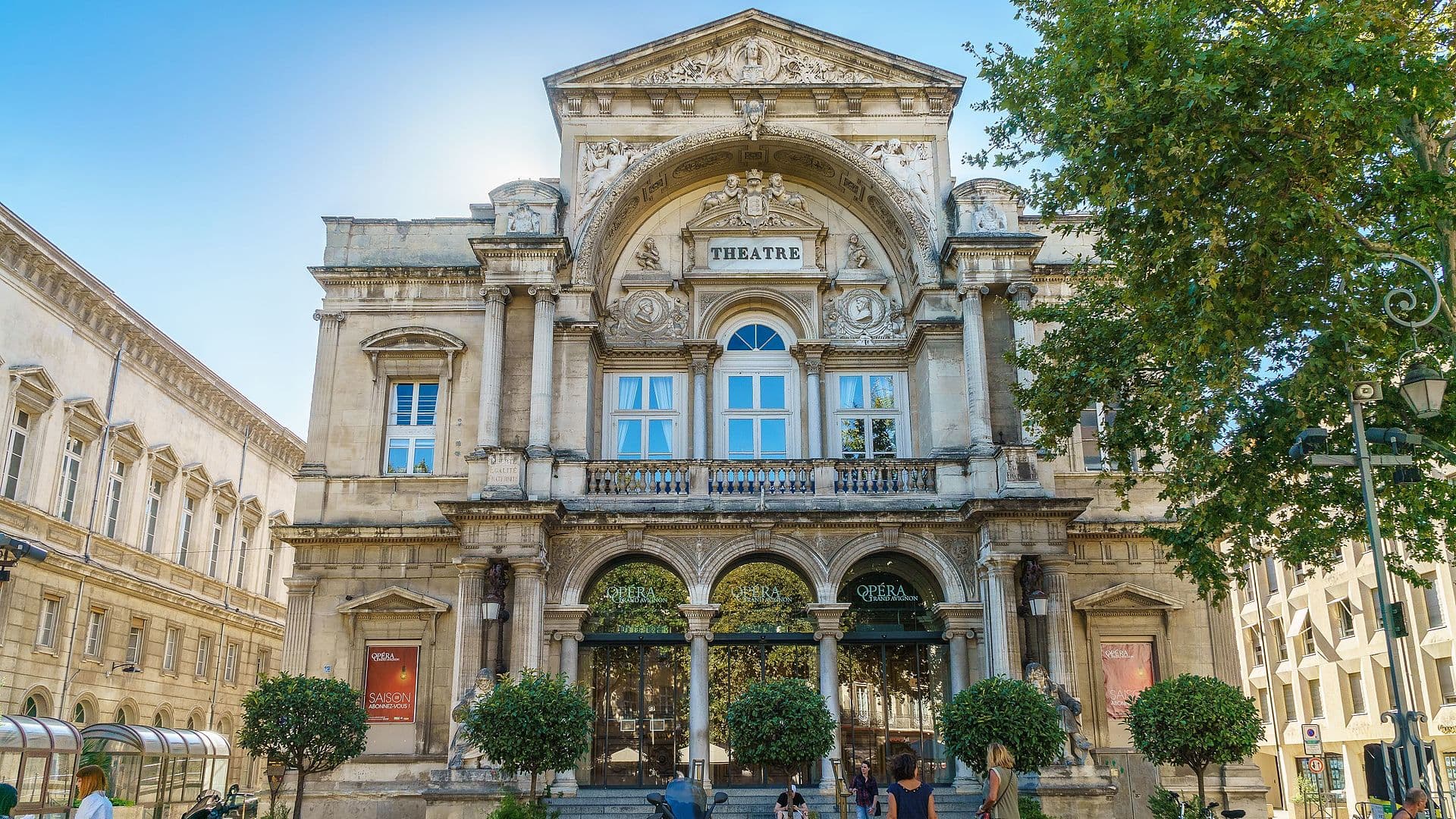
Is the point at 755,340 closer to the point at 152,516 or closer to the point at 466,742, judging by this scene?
the point at 466,742

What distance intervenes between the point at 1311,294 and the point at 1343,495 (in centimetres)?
340

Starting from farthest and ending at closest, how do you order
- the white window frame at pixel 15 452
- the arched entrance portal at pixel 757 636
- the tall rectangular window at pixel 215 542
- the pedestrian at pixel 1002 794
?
1. the tall rectangular window at pixel 215 542
2. the white window frame at pixel 15 452
3. the arched entrance portal at pixel 757 636
4. the pedestrian at pixel 1002 794

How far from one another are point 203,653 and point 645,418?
21.1 meters

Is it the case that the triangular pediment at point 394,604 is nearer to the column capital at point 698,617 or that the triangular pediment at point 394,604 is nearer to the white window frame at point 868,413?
the column capital at point 698,617

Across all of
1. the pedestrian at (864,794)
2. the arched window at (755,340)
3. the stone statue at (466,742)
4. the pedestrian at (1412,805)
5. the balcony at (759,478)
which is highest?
the arched window at (755,340)

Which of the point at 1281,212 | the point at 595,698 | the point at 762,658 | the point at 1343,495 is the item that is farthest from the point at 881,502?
the point at 1281,212

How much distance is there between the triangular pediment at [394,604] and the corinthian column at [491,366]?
Answer: 11.7 ft

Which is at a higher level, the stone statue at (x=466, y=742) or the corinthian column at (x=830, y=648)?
the corinthian column at (x=830, y=648)

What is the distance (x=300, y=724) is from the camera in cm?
2162

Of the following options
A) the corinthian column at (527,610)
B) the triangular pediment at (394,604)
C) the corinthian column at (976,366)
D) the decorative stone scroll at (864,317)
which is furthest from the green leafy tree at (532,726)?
the decorative stone scroll at (864,317)

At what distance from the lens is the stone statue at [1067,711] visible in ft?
73.4

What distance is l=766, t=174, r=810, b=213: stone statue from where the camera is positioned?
95.1ft

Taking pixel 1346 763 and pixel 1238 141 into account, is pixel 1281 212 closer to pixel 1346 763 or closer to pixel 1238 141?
pixel 1238 141

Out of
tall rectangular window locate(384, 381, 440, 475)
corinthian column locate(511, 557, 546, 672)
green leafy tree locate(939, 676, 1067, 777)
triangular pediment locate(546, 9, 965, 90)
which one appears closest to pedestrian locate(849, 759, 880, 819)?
green leafy tree locate(939, 676, 1067, 777)
